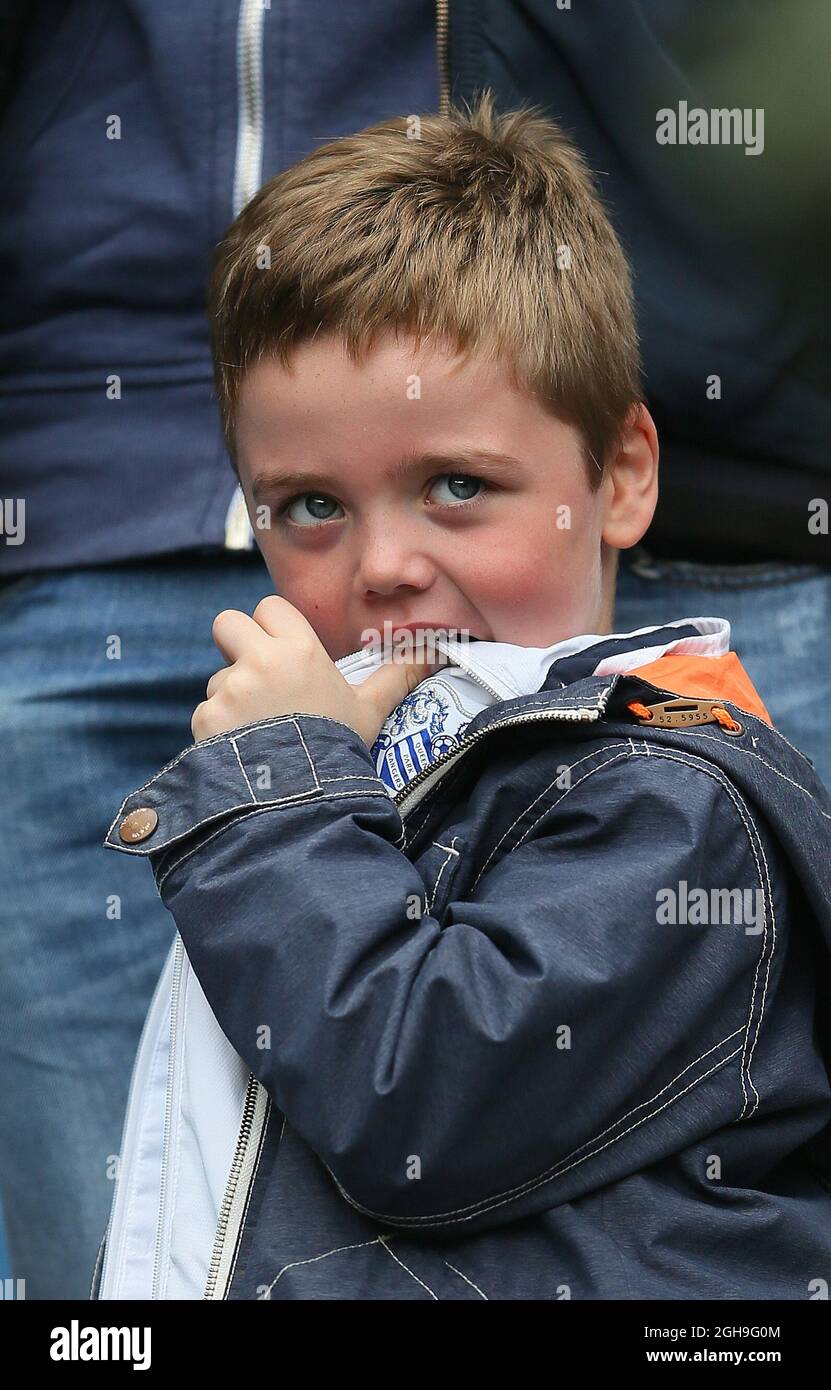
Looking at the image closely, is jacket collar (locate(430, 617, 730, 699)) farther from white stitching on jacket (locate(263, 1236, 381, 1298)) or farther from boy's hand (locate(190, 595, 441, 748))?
white stitching on jacket (locate(263, 1236, 381, 1298))

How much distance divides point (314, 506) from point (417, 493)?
11 cm

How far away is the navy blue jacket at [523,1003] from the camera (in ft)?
3.51

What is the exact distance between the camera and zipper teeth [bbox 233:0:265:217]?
1868 mm

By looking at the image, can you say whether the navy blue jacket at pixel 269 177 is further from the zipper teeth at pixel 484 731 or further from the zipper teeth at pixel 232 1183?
the zipper teeth at pixel 232 1183

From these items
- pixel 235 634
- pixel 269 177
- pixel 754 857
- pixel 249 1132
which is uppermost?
pixel 269 177

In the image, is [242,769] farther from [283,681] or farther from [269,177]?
[269,177]

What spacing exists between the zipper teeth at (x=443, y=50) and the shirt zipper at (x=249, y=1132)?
880mm

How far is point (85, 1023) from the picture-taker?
1835 mm

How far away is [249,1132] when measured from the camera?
1.19 metres

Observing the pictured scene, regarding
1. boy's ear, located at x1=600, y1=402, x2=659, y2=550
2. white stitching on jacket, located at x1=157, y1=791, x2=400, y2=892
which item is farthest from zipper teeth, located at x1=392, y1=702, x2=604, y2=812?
boy's ear, located at x1=600, y1=402, x2=659, y2=550

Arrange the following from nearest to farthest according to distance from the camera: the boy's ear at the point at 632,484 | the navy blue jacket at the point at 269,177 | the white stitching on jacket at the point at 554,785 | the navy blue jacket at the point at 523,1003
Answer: the navy blue jacket at the point at 523,1003
the white stitching on jacket at the point at 554,785
the boy's ear at the point at 632,484
the navy blue jacket at the point at 269,177

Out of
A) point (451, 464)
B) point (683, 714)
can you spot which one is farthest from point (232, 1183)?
point (451, 464)

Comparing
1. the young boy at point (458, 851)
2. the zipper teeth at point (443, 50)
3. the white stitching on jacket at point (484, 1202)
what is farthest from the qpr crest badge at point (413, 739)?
the zipper teeth at point (443, 50)
